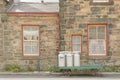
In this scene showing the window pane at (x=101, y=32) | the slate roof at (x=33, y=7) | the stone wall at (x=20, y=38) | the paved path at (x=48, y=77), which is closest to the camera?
the paved path at (x=48, y=77)

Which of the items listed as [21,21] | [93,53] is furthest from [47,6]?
[93,53]

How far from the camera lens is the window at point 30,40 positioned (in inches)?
1011

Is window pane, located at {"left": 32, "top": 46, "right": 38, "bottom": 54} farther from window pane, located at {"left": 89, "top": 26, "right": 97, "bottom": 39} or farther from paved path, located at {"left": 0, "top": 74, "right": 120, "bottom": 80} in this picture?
window pane, located at {"left": 89, "top": 26, "right": 97, "bottom": 39}

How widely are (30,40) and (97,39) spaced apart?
14.7 feet

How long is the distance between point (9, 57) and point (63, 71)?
421cm

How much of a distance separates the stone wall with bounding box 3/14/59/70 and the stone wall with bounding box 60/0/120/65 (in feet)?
2.27

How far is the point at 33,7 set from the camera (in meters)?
28.2

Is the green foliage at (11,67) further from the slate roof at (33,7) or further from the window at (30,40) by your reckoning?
the slate roof at (33,7)

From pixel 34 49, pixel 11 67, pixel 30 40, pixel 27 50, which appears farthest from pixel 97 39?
pixel 11 67

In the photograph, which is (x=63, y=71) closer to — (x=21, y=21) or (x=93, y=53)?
(x=93, y=53)

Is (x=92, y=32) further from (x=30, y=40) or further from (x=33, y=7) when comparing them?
(x=33, y=7)

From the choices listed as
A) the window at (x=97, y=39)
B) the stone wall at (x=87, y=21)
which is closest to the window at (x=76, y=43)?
the stone wall at (x=87, y=21)

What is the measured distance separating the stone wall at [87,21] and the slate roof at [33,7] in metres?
1.71

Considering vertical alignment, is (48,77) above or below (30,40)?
below
